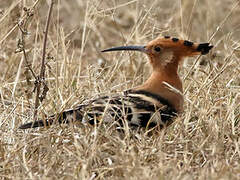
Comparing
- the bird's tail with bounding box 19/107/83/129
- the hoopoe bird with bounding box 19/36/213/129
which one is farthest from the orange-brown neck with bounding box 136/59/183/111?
the bird's tail with bounding box 19/107/83/129

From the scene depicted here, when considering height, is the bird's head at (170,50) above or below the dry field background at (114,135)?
above

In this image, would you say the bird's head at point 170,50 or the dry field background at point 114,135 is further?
the bird's head at point 170,50

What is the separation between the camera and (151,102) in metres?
3.30

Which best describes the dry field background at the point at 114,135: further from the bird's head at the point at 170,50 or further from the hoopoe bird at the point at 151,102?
the bird's head at the point at 170,50

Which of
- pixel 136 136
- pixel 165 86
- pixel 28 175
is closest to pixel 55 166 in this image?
pixel 28 175

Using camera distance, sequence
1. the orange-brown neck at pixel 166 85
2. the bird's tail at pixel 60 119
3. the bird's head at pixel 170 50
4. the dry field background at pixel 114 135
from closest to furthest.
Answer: the dry field background at pixel 114 135, the bird's tail at pixel 60 119, the orange-brown neck at pixel 166 85, the bird's head at pixel 170 50

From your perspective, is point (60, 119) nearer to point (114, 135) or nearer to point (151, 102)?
point (114, 135)

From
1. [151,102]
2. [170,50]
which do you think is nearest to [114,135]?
[151,102]

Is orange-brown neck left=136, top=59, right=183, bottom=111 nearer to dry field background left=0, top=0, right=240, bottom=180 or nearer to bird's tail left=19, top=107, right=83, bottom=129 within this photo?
dry field background left=0, top=0, right=240, bottom=180

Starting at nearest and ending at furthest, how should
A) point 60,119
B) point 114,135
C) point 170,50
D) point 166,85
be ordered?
point 114,135 < point 60,119 < point 166,85 < point 170,50

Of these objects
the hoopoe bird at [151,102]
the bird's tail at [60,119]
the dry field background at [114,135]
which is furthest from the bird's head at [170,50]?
the bird's tail at [60,119]

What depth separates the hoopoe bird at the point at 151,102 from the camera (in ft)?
10.4

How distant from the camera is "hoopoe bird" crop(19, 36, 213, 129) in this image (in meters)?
3.18

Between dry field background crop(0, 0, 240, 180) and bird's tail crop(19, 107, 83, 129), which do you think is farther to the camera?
bird's tail crop(19, 107, 83, 129)
